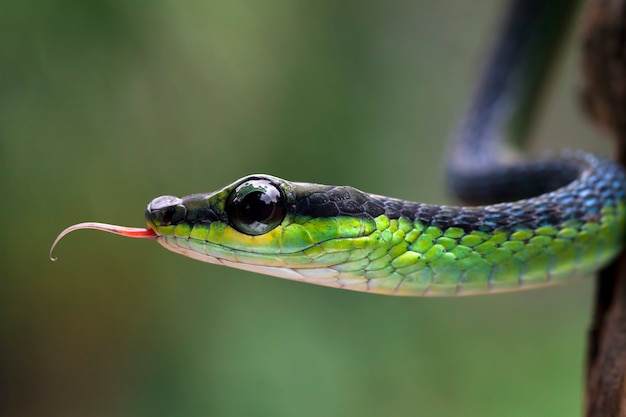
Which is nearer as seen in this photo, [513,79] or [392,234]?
[392,234]

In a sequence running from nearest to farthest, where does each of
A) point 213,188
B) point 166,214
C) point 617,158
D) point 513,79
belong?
point 166,214
point 617,158
point 513,79
point 213,188

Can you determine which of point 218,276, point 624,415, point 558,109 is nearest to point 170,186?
point 218,276

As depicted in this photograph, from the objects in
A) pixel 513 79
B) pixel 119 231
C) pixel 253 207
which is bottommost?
pixel 119 231

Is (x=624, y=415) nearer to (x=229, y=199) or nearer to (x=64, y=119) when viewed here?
(x=229, y=199)

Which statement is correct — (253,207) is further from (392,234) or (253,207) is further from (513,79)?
(513,79)

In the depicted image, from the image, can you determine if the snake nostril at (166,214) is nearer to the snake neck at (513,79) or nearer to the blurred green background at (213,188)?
the snake neck at (513,79)

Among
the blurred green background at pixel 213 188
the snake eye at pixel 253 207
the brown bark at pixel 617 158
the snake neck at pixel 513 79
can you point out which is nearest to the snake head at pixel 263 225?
the snake eye at pixel 253 207

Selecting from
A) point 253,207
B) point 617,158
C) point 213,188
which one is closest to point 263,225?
point 253,207

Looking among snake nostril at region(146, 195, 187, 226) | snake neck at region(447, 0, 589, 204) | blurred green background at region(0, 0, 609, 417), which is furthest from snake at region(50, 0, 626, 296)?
blurred green background at region(0, 0, 609, 417)
